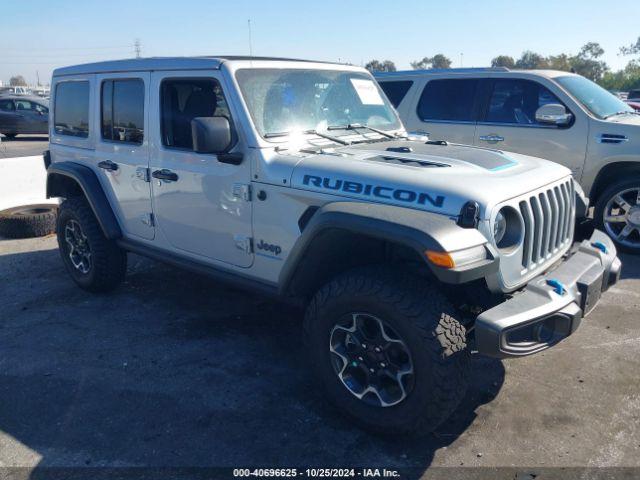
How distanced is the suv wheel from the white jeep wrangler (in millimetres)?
2644

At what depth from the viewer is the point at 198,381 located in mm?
3508

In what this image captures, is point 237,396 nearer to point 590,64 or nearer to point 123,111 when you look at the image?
point 123,111

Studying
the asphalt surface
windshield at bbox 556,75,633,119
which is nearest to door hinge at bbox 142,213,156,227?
windshield at bbox 556,75,633,119

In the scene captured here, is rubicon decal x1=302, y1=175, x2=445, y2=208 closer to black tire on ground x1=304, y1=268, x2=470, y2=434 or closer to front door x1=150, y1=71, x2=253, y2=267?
black tire on ground x1=304, y1=268, x2=470, y2=434

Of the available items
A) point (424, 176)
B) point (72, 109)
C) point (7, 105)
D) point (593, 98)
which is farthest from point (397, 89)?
point (7, 105)

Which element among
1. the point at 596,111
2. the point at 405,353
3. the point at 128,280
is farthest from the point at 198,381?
the point at 596,111

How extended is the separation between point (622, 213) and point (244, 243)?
4.48 meters

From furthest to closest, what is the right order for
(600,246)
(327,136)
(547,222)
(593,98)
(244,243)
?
(593,98)
(327,136)
(244,243)
(600,246)
(547,222)

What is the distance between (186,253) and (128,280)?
5.20 feet

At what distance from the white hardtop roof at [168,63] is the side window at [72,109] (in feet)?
0.48

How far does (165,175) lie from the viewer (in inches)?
156

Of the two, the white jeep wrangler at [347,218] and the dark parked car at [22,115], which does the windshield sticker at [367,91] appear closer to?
the white jeep wrangler at [347,218]

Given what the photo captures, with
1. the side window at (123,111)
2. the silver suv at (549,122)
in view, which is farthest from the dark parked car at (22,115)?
the side window at (123,111)

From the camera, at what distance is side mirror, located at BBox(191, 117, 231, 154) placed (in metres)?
3.20
